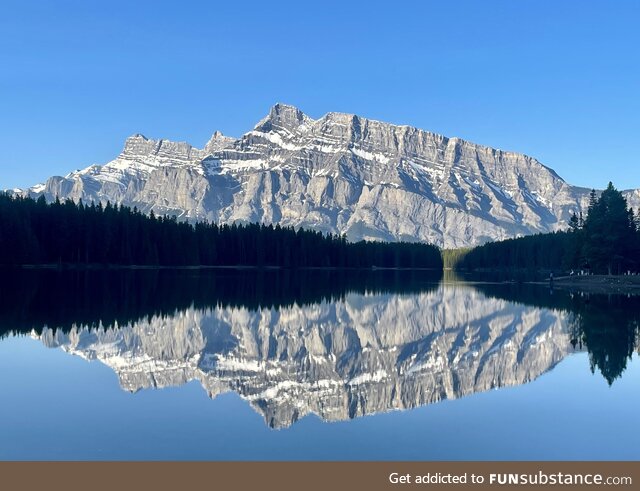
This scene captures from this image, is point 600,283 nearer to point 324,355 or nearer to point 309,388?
point 324,355

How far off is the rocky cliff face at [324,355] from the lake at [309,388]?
0.35 ft

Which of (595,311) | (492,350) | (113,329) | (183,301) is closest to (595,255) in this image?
(595,311)

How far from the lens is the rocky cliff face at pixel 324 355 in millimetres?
20828

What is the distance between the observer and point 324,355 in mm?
29000

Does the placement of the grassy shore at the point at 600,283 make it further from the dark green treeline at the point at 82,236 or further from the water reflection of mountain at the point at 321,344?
the dark green treeline at the point at 82,236

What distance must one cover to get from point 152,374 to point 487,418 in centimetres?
1168

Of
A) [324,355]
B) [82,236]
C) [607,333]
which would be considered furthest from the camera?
[82,236]

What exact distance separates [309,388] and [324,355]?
24.2ft

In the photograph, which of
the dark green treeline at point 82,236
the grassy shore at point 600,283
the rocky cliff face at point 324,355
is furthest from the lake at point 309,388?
Result: the dark green treeline at point 82,236

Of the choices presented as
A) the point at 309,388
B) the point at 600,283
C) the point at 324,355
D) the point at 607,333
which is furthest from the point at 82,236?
the point at 309,388

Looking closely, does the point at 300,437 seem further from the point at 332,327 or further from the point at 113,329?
the point at 332,327

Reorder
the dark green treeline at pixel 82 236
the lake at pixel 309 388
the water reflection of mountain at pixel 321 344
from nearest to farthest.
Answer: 1. the lake at pixel 309 388
2. the water reflection of mountain at pixel 321 344
3. the dark green treeline at pixel 82 236

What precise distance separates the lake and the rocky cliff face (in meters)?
0.11

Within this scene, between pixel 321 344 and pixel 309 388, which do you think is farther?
pixel 321 344
